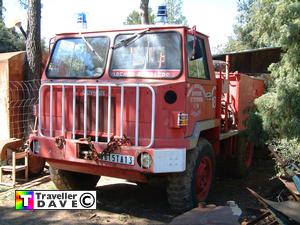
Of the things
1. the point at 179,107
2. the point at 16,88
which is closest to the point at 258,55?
the point at 16,88

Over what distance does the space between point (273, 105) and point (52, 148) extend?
3274 mm

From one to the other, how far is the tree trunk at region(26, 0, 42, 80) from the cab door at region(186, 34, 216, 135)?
372 centimetres

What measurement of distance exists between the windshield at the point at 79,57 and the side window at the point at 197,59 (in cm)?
115

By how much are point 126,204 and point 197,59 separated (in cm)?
229

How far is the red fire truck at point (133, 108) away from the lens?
5242 millimetres

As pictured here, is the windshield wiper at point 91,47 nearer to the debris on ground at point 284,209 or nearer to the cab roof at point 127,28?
the cab roof at point 127,28

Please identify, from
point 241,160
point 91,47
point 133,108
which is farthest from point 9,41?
point 133,108

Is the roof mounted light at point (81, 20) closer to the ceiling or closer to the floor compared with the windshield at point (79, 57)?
closer to the ceiling

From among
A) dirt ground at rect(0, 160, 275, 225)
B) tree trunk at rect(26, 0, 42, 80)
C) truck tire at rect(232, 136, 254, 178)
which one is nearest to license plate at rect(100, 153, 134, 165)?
dirt ground at rect(0, 160, 275, 225)

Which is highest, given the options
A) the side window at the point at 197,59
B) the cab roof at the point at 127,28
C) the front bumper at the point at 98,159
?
the cab roof at the point at 127,28

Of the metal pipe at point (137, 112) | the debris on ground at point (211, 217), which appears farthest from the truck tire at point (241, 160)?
the debris on ground at point (211, 217)

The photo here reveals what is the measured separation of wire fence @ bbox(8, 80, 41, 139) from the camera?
8.21 m

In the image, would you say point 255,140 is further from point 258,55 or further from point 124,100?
point 258,55

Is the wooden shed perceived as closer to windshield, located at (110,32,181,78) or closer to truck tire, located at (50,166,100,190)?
truck tire, located at (50,166,100,190)
